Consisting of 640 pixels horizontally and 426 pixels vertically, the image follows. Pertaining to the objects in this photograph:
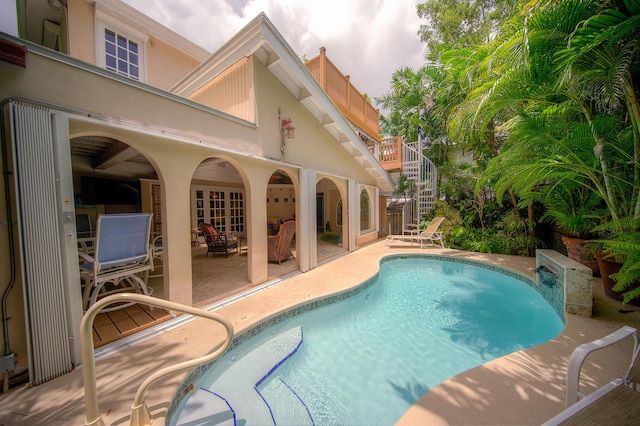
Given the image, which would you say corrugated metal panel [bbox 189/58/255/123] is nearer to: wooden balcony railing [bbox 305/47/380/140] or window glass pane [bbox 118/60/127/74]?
window glass pane [bbox 118/60/127/74]

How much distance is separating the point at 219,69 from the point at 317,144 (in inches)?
124

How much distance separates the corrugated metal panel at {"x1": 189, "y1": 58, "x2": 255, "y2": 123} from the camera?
5012mm

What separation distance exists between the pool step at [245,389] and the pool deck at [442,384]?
0.33 meters

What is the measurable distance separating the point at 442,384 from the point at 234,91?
6.50m

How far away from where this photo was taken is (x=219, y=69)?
5.16 metres

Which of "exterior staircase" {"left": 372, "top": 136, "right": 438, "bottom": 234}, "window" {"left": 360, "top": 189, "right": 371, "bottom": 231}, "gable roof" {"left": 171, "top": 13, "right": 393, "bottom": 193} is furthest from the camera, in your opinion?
"window" {"left": 360, "top": 189, "right": 371, "bottom": 231}

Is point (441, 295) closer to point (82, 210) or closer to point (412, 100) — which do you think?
point (412, 100)

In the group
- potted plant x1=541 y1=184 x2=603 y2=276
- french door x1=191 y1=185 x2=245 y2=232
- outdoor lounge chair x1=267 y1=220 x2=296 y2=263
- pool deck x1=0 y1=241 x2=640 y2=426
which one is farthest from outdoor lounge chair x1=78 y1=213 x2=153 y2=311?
potted plant x1=541 y1=184 x2=603 y2=276

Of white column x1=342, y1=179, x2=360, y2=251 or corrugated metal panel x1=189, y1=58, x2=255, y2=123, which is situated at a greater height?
corrugated metal panel x1=189, y1=58, x2=255, y2=123

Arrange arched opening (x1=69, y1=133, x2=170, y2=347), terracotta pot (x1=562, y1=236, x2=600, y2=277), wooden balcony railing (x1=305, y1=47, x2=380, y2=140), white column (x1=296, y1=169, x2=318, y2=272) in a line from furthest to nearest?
wooden balcony railing (x1=305, y1=47, x2=380, y2=140)
white column (x1=296, y1=169, x2=318, y2=272)
terracotta pot (x1=562, y1=236, x2=600, y2=277)
arched opening (x1=69, y1=133, x2=170, y2=347)

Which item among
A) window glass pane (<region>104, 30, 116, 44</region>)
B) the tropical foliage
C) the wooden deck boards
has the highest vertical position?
window glass pane (<region>104, 30, 116, 44</region>)

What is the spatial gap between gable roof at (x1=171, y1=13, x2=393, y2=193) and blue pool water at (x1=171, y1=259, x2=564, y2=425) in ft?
16.8

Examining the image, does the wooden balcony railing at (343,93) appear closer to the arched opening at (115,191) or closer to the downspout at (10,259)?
the arched opening at (115,191)

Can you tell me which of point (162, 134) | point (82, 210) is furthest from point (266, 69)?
point (82, 210)
